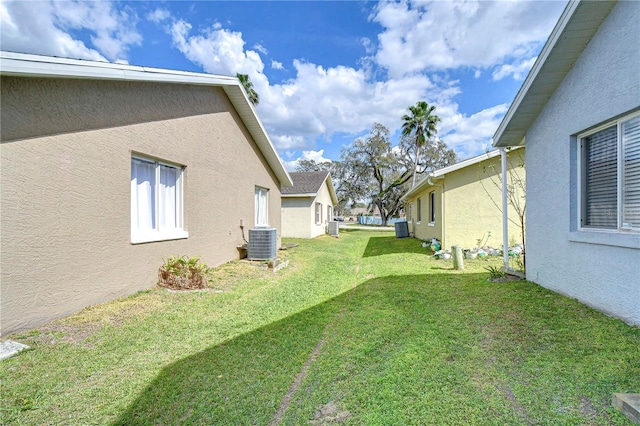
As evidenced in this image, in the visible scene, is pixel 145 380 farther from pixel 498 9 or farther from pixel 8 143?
pixel 498 9

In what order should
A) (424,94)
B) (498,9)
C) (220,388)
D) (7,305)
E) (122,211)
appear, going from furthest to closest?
(424,94) < (498,9) < (122,211) < (7,305) < (220,388)

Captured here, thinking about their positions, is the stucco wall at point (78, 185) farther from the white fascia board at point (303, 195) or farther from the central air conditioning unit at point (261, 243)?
the white fascia board at point (303, 195)

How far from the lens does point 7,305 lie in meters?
3.45

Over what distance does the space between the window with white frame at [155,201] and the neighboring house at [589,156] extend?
752 cm

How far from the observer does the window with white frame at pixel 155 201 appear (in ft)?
18.4

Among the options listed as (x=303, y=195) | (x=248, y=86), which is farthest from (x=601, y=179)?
(x=248, y=86)

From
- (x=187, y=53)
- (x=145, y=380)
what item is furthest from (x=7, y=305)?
(x=187, y=53)

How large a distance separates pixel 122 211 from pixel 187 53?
287 inches

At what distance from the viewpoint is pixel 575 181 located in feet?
15.4

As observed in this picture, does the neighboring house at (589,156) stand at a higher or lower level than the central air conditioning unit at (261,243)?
higher

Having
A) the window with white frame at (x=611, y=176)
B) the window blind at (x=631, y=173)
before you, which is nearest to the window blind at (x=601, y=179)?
the window with white frame at (x=611, y=176)

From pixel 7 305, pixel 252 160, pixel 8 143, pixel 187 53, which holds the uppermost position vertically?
pixel 187 53

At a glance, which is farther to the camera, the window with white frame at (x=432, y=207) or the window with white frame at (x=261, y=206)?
the window with white frame at (x=432, y=207)

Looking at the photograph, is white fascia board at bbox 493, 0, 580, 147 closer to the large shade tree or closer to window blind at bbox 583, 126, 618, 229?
window blind at bbox 583, 126, 618, 229
